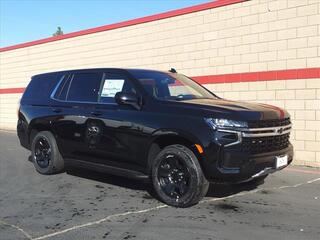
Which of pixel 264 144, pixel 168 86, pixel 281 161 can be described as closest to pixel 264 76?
pixel 168 86

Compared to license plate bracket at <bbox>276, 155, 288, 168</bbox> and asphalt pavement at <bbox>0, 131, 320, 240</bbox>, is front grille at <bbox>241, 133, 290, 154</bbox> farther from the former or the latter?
asphalt pavement at <bbox>0, 131, 320, 240</bbox>

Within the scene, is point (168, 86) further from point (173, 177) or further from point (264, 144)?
point (264, 144)

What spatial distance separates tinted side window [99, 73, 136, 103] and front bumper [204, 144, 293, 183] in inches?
71.4

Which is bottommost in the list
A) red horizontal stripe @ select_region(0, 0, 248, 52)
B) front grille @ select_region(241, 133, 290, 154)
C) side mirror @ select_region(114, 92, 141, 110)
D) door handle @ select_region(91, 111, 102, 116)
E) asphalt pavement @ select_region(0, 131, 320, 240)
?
asphalt pavement @ select_region(0, 131, 320, 240)

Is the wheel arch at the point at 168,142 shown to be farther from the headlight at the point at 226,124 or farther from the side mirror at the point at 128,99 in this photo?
the side mirror at the point at 128,99

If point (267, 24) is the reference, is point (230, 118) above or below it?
below

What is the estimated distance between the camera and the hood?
6.05 meters

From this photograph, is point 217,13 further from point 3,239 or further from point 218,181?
point 3,239

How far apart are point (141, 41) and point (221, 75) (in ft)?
11.6

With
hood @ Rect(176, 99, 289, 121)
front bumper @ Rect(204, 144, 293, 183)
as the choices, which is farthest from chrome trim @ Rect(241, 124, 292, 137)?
front bumper @ Rect(204, 144, 293, 183)

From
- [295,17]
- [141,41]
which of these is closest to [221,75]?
[295,17]

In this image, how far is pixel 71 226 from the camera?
573cm

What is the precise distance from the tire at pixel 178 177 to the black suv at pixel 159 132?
0.01 m

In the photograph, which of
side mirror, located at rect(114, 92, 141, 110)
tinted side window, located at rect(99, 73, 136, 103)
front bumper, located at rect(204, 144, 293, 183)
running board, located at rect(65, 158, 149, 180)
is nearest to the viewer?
front bumper, located at rect(204, 144, 293, 183)
